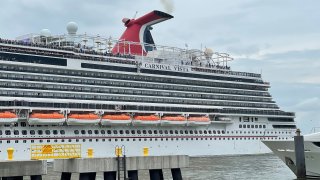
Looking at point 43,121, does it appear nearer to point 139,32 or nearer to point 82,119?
point 82,119

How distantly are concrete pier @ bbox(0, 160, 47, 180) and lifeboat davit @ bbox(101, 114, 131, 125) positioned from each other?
28575mm

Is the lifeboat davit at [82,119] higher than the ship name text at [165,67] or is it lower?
lower

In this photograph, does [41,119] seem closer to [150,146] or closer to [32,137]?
[32,137]

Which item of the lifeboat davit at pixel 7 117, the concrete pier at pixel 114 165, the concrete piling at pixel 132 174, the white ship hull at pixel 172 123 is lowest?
the concrete piling at pixel 132 174

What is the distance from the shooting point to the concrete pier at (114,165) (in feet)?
66.8

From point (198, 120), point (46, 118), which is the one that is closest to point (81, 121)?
point (46, 118)

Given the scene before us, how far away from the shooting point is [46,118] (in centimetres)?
4519

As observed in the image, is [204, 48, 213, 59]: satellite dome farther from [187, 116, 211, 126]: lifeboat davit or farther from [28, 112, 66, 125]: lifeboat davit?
[28, 112, 66, 125]: lifeboat davit

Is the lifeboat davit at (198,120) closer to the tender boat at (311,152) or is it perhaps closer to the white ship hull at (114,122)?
the white ship hull at (114,122)

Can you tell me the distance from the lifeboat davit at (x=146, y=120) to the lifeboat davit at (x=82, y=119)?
452cm

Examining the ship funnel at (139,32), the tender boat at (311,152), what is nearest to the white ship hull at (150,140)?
the ship funnel at (139,32)

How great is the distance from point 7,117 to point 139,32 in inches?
1118

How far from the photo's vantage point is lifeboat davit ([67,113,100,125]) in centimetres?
4688

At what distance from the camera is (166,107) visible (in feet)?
183
